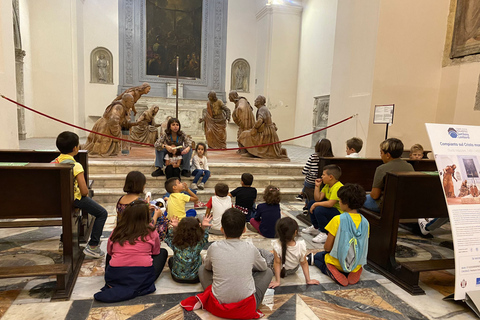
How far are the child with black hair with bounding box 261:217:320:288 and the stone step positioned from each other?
313cm

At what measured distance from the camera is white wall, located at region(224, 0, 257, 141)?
14.4m

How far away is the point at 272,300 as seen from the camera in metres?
2.60

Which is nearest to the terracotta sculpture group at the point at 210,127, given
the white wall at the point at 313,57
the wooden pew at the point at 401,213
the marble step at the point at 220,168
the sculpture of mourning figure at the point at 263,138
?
the sculpture of mourning figure at the point at 263,138

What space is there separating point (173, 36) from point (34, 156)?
11.3 meters

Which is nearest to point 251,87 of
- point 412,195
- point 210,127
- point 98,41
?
point 210,127

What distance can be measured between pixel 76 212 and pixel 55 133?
10742 mm

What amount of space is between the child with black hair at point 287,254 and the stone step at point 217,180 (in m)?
3.13

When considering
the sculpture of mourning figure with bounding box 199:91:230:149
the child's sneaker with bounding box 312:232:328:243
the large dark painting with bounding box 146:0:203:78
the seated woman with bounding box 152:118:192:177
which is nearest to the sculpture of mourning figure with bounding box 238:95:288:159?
the sculpture of mourning figure with bounding box 199:91:230:149

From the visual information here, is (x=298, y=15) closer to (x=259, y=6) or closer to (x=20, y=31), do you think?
Answer: (x=259, y=6)

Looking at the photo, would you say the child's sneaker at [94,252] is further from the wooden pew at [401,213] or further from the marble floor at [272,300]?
the wooden pew at [401,213]

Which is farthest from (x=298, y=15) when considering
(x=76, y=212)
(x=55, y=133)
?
(x=76, y=212)

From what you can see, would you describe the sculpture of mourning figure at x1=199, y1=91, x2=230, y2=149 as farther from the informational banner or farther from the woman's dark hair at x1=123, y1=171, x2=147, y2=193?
the informational banner

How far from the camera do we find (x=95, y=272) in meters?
2.99

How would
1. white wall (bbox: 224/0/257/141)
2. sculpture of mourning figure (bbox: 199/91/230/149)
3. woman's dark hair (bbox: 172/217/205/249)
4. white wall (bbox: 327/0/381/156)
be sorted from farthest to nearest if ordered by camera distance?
white wall (bbox: 224/0/257/141), sculpture of mourning figure (bbox: 199/91/230/149), white wall (bbox: 327/0/381/156), woman's dark hair (bbox: 172/217/205/249)
